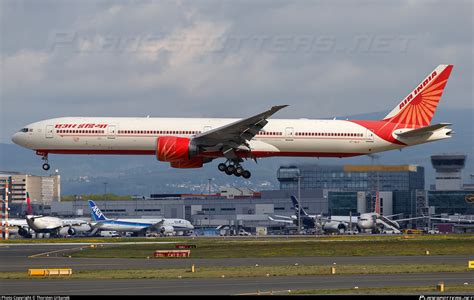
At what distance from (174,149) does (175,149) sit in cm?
8

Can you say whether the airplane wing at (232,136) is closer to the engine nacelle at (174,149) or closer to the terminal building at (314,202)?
the engine nacelle at (174,149)

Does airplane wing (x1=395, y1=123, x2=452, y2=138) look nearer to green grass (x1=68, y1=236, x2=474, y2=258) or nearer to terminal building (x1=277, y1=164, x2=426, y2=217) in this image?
green grass (x1=68, y1=236, x2=474, y2=258)

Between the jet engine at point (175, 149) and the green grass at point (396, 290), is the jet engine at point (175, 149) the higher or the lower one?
the higher one

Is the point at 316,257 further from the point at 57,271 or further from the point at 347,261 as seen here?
the point at 57,271

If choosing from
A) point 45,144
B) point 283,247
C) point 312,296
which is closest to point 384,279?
point 312,296

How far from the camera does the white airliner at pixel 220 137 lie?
228 feet

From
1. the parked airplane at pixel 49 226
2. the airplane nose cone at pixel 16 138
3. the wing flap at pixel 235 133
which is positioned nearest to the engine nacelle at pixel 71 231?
the parked airplane at pixel 49 226

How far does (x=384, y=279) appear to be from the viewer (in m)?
45.2

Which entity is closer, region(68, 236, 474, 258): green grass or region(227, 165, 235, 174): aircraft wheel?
region(68, 236, 474, 258): green grass

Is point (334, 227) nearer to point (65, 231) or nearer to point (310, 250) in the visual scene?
point (65, 231)

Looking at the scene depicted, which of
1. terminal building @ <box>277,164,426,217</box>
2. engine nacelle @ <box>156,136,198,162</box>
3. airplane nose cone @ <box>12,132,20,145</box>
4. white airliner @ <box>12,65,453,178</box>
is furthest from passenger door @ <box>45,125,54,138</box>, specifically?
terminal building @ <box>277,164,426,217</box>

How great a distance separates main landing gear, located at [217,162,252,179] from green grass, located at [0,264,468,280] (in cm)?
1819

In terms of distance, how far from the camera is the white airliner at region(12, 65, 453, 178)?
69.6m

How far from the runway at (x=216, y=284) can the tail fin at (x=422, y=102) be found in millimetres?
28235
